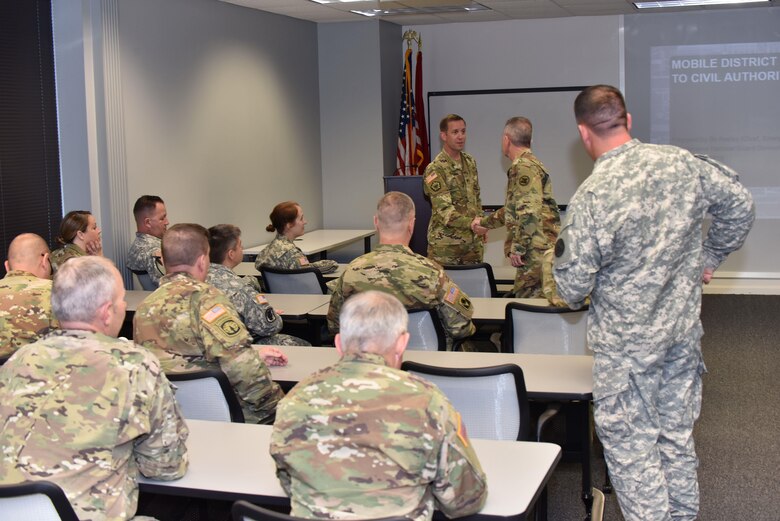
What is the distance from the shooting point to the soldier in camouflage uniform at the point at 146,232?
5.97 metres

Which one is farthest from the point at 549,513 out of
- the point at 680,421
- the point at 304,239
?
the point at 304,239

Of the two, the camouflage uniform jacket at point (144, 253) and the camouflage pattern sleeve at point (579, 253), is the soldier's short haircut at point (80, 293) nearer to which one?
the camouflage pattern sleeve at point (579, 253)

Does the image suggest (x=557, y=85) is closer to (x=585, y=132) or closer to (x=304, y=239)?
(x=304, y=239)

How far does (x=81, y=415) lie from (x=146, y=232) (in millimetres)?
4030

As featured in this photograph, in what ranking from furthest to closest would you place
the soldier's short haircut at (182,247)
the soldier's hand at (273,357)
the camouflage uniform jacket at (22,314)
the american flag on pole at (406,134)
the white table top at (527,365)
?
the american flag on pole at (406,134) < the camouflage uniform jacket at (22,314) < the soldier's hand at (273,357) < the soldier's short haircut at (182,247) < the white table top at (527,365)

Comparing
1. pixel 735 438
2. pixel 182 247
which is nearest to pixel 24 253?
pixel 182 247

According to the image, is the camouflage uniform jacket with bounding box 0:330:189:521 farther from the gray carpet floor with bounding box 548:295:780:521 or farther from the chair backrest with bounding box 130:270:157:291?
the chair backrest with bounding box 130:270:157:291

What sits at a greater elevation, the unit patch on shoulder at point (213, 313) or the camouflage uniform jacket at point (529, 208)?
the camouflage uniform jacket at point (529, 208)

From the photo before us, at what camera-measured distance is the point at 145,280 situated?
20.1ft

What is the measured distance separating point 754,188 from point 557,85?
93.1 inches

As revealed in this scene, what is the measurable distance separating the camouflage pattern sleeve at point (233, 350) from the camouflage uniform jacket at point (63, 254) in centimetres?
237

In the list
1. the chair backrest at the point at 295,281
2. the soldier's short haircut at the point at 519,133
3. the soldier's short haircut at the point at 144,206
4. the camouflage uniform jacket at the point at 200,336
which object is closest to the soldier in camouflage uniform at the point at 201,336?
the camouflage uniform jacket at the point at 200,336

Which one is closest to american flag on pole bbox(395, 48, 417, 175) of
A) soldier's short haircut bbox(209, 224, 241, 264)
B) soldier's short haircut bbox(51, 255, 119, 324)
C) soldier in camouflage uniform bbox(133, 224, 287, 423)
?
soldier's short haircut bbox(209, 224, 241, 264)

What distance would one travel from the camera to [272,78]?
8836 millimetres
